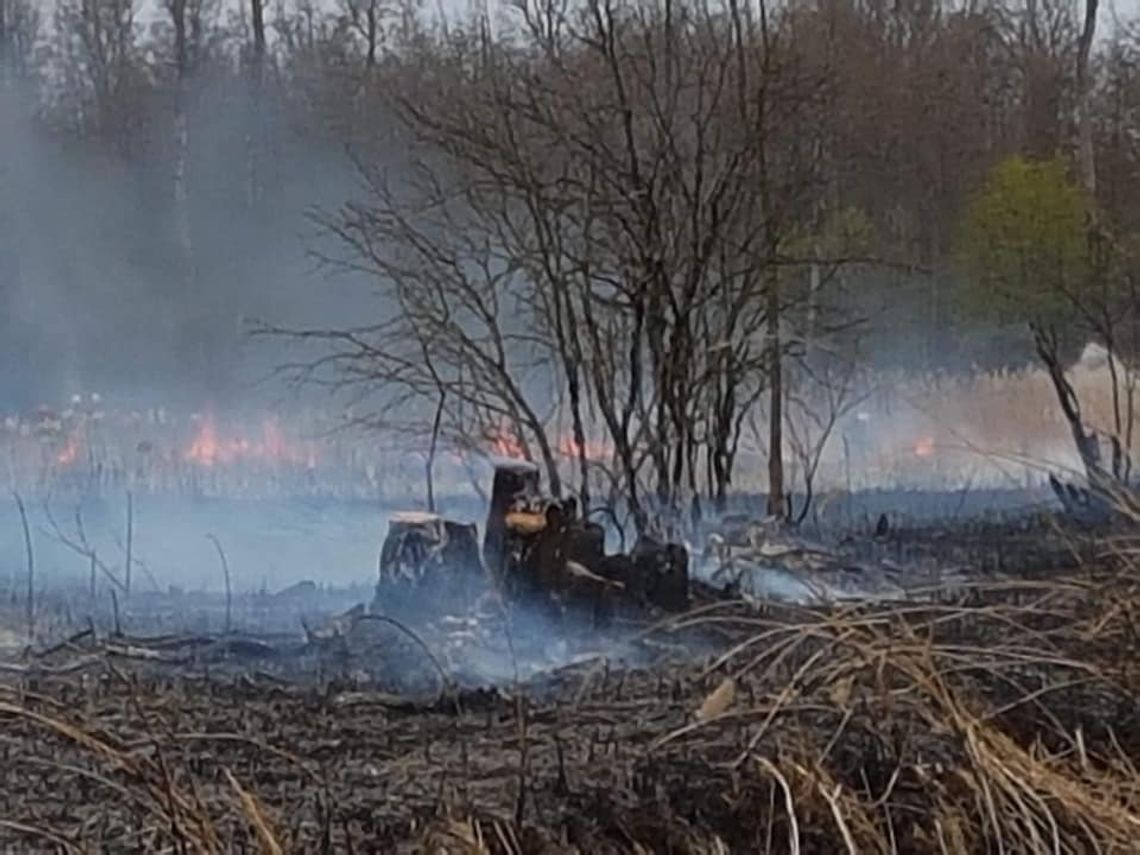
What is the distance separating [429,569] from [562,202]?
6.40 ft

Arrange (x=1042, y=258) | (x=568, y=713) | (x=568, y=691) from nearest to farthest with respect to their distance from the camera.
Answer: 1. (x=568, y=713)
2. (x=568, y=691)
3. (x=1042, y=258)

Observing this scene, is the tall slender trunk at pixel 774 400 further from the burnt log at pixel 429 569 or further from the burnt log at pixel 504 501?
the burnt log at pixel 429 569

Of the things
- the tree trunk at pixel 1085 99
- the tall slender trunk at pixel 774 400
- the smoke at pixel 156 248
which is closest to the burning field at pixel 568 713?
the tall slender trunk at pixel 774 400

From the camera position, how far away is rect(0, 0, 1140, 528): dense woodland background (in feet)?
19.9

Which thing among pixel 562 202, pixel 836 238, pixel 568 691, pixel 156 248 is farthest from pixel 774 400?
pixel 156 248

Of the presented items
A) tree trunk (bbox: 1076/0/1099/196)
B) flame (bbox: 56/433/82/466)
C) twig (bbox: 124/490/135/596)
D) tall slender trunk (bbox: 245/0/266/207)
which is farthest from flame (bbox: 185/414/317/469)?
tree trunk (bbox: 1076/0/1099/196)

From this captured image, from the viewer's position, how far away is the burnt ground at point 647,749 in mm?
2027

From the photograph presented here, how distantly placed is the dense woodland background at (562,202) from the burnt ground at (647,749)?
247 cm

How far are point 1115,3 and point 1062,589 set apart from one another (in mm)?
12518

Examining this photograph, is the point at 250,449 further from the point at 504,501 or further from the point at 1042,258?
the point at 504,501

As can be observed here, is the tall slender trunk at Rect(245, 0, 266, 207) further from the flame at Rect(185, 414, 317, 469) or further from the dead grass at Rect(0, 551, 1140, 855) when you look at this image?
the dead grass at Rect(0, 551, 1140, 855)

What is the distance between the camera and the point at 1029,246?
29.7 feet

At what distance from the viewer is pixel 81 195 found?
45.5 ft

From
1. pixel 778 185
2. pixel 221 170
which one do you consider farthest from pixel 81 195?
pixel 778 185
